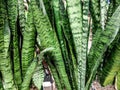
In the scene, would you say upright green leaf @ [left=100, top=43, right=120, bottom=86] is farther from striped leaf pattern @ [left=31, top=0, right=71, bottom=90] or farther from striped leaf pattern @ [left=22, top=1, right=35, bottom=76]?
striped leaf pattern @ [left=22, top=1, right=35, bottom=76]

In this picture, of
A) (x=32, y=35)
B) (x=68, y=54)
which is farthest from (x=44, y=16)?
(x=68, y=54)

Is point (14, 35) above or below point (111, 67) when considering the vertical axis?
above

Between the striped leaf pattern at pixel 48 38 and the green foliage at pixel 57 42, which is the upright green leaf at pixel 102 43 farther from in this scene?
the striped leaf pattern at pixel 48 38

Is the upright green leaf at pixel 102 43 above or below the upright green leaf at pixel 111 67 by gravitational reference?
above

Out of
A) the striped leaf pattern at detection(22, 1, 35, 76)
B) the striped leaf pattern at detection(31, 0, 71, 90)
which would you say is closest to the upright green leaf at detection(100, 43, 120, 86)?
the striped leaf pattern at detection(31, 0, 71, 90)

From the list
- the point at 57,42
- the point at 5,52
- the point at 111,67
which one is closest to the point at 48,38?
the point at 57,42

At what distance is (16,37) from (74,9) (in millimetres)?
247

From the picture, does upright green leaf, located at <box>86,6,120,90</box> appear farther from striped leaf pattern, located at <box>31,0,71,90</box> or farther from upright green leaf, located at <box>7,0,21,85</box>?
upright green leaf, located at <box>7,0,21,85</box>

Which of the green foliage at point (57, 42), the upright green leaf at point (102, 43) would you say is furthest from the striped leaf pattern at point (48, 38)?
the upright green leaf at point (102, 43)

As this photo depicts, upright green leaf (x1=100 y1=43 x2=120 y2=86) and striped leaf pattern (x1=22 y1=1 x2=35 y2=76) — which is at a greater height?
striped leaf pattern (x1=22 y1=1 x2=35 y2=76)

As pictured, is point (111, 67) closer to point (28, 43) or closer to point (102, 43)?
point (102, 43)

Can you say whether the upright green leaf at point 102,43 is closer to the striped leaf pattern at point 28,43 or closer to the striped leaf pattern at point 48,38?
the striped leaf pattern at point 48,38

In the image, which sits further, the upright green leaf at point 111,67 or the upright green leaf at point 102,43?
the upright green leaf at point 111,67

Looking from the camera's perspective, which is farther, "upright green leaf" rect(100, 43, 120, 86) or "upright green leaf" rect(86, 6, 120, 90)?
"upright green leaf" rect(100, 43, 120, 86)
